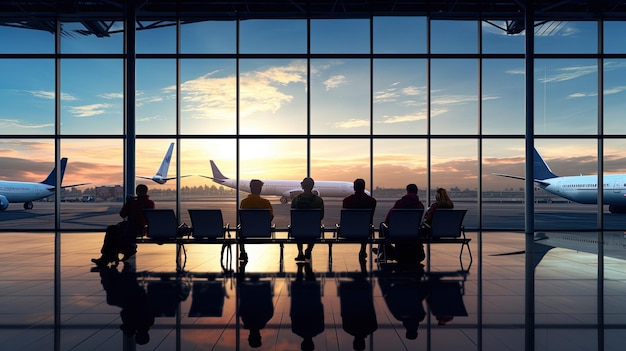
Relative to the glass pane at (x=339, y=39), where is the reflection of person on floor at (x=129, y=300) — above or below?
below

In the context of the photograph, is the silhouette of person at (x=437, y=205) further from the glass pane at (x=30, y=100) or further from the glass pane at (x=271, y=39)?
the glass pane at (x=30, y=100)

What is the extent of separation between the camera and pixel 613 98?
1145 centimetres

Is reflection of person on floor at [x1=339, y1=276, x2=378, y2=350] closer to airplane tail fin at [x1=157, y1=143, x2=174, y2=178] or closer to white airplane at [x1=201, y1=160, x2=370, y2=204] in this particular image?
white airplane at [x1=201, y1=160, x2=370, y2=204]

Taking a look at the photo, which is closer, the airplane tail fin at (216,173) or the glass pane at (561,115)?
the glass pane at (561,115)

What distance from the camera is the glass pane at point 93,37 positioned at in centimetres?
1187

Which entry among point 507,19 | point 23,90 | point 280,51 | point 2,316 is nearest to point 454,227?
point 2,316

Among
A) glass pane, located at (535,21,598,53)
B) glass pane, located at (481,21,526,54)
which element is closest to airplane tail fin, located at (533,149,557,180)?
glass pane, located at (535,21,598,53)

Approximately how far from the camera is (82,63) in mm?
11875

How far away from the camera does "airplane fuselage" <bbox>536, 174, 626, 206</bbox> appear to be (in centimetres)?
2203

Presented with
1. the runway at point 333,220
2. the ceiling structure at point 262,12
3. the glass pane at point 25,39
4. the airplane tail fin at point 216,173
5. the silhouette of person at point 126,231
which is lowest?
the runway at point 333,220

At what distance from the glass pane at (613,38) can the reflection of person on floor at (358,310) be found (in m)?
11.8

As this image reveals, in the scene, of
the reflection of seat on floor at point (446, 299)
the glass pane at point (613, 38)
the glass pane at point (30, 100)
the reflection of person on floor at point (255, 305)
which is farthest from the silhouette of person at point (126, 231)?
the glass pane at point (613, 38)

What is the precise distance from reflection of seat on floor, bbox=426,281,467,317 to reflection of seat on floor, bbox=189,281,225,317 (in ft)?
7.71

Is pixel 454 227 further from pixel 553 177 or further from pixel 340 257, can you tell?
pixel 553 177
